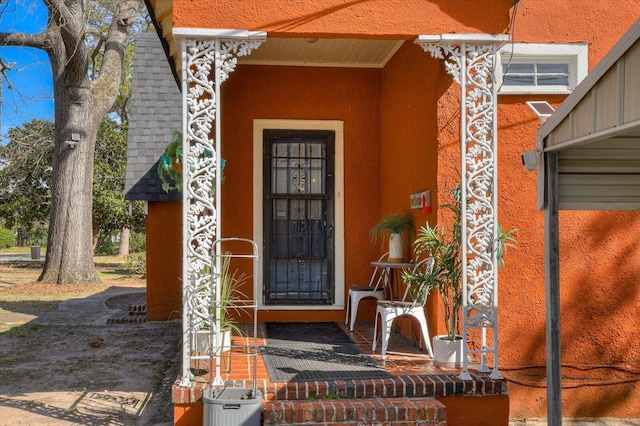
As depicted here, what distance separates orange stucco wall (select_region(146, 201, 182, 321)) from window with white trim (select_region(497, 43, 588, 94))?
18.4 ft

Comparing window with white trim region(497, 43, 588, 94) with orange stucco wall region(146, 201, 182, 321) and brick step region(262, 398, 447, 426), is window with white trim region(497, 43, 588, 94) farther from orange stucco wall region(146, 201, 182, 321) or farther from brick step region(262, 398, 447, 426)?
orange stucco wall region(146, 201, 182, 321)

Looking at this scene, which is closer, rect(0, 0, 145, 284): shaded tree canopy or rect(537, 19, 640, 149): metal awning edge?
rect(537, 19, 640, 149): metal awning edge

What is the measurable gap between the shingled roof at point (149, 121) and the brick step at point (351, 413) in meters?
5.79

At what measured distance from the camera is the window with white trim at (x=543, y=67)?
6.23 m

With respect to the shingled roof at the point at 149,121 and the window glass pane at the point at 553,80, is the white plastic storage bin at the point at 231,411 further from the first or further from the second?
the shingled roof at the point at 149,121

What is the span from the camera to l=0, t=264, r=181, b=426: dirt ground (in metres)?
5.65

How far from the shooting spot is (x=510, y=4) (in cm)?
544

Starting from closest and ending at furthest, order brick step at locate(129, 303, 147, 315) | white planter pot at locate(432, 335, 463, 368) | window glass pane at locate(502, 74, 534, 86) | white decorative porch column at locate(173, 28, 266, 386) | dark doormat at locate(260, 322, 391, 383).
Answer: white decorative porch column at locate(173, 28, 266, 386) → dark doormat at locate(260, 322, 391, 383) → white planter pot at locate(432, 335, 463, 368) → window glass pane at locate(502, 74, 534, 86) → brick step at locate(129, 303, 147, 315)

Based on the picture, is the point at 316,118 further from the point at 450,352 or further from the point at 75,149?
the point at 75,149

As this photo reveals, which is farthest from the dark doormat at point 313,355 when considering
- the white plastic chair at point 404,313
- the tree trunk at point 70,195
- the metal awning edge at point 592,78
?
the tree trunk at point 70,195

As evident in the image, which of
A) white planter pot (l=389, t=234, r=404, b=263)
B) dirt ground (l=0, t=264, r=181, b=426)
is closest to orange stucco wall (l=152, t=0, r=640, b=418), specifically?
white planter pot (l=389, t=234, r=404, b=263)

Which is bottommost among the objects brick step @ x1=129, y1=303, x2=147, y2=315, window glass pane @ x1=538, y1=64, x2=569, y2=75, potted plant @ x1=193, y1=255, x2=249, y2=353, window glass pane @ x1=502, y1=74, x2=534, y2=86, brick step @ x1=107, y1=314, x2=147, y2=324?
brick step @ x1=107, y1=314, x2=147, y2=324

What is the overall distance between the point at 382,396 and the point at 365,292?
2.31 metres

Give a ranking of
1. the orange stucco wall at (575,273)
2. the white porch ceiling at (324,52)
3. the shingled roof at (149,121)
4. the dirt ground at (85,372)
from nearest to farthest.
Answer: the dirt ground at (85,372)
the orange stucco wall at (575,273)
the white porch ceiling at (324,52)
the shingled roof at (149,121)
